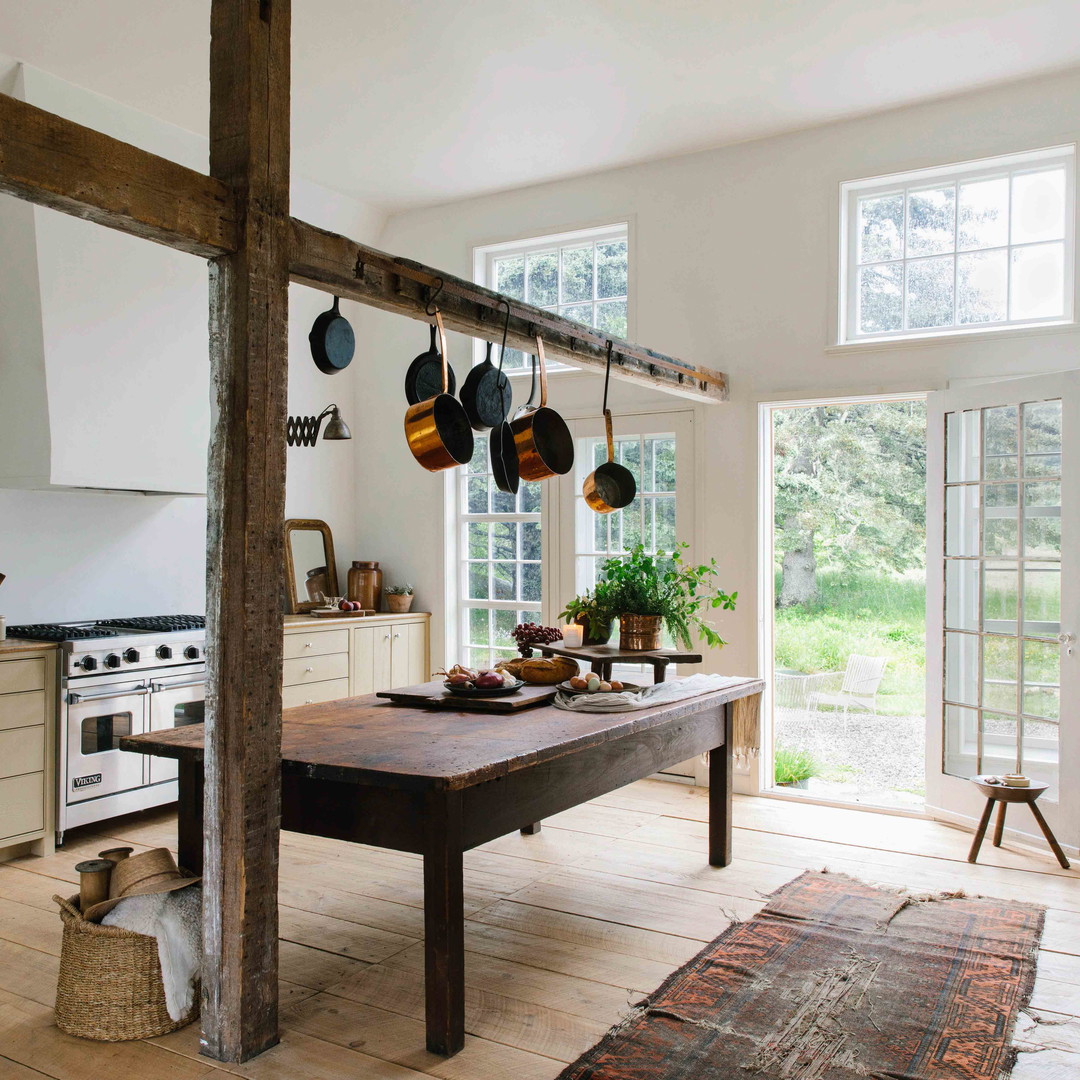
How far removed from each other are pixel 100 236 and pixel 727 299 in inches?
132

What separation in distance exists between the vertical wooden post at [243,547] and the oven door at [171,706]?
2461 mm

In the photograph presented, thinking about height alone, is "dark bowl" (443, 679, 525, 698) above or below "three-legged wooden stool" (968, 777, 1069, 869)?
above

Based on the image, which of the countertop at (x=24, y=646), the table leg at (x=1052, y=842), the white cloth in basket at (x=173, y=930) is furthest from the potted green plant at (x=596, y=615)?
the countertop at (x=24, y=646)

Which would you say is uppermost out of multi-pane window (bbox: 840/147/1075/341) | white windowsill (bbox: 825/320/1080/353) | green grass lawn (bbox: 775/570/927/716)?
multi-pane window (bbox: 840/147/1075/341)

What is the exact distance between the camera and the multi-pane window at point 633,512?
600cm

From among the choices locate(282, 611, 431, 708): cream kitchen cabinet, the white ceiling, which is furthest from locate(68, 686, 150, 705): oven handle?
the white ceiling

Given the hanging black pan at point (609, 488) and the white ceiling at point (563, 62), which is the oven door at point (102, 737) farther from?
the white ceiling at point (563, 62)

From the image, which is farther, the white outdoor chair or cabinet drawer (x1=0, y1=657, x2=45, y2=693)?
the white outdoor chair

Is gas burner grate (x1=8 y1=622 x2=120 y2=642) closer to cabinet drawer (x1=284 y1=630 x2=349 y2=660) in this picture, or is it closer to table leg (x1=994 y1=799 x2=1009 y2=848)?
cabinet drawer (x1=284 y1=630 x2=349 y2=660)

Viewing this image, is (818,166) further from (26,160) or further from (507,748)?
(26,160)

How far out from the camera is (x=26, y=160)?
6.91ft

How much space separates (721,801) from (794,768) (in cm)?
377

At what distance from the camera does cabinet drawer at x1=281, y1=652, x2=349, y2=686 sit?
5.70 metres

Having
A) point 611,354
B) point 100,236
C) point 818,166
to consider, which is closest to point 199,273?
point 100,236
